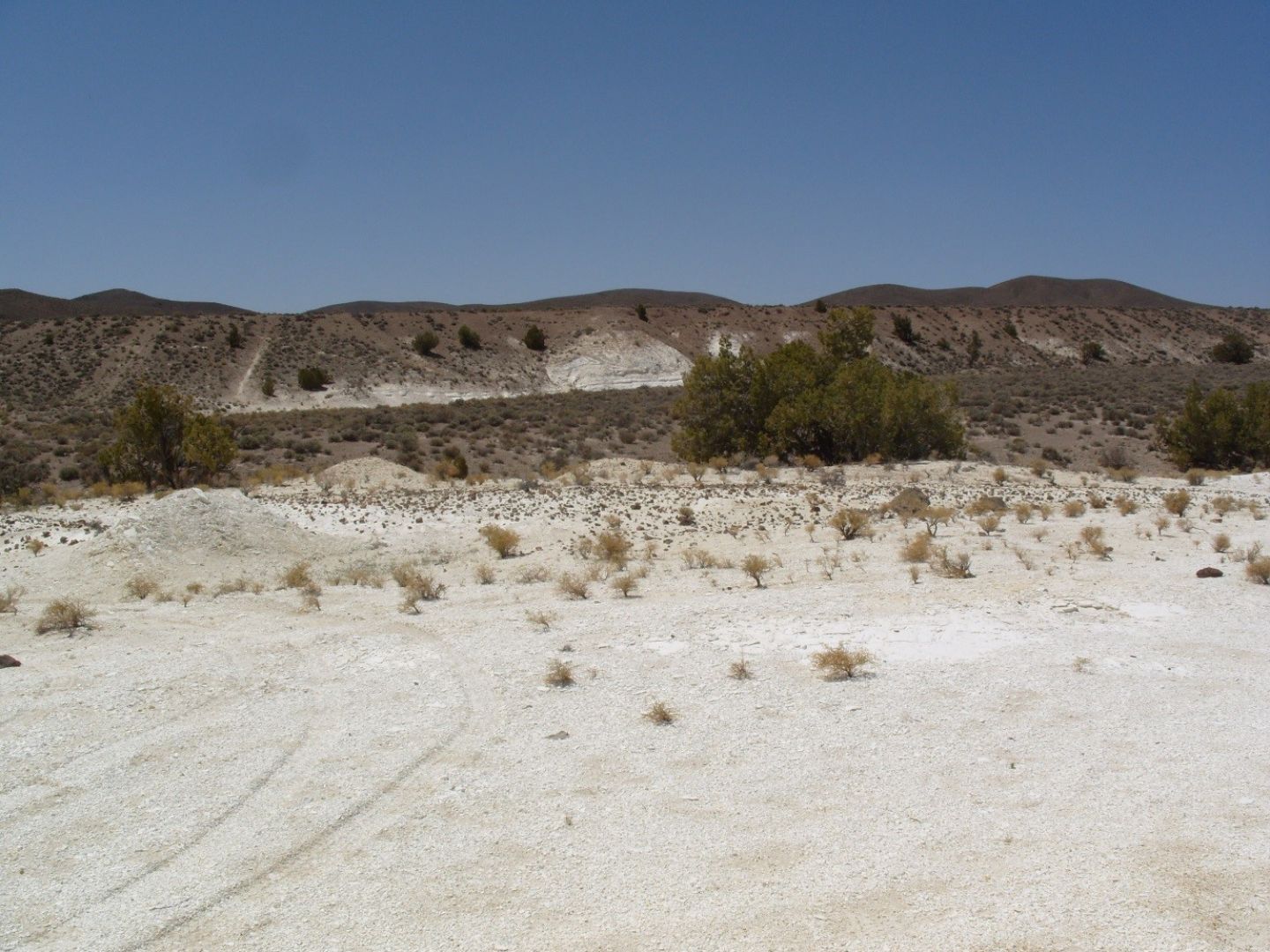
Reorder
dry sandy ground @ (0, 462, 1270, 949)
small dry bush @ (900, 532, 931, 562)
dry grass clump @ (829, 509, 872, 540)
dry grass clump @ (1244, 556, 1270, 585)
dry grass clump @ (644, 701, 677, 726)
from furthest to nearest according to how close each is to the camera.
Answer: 1. dry grass clump @ (829, 509, 872, 540)
2. small dry bush @ (900, 532, 931, 562)
3. dry grass clump @ (1244, 556, 1270, 585)
4. dry grass clump @ (644, 701, 677, 726)
5. dry sandy ground @ (0, 462, 1270, 949)

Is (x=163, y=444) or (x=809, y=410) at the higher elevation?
(x=809, y=410)

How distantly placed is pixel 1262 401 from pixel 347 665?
97.7 feet

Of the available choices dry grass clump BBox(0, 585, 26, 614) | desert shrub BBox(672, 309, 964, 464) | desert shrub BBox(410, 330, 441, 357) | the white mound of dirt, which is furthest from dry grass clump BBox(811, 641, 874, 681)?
desert shrub BBox(410, 330, 441, 357)

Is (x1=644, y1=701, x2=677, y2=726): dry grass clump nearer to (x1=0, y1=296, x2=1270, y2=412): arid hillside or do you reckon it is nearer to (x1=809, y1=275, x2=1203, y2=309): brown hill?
(x1=0, y1=296, x2=1270, y2=412): arid hillside

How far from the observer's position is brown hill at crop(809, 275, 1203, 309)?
166 meters

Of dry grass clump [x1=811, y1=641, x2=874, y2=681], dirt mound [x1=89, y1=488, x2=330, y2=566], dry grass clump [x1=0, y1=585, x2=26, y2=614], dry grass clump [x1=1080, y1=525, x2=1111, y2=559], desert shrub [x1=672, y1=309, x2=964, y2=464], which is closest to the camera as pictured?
dry grass clump [x1=811, y1=641, x2=874, y2=681]

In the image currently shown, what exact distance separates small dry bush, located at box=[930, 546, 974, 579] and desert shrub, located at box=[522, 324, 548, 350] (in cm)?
7223

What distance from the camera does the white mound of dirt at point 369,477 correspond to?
22938 millimetres

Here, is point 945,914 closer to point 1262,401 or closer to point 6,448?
point 1262,401

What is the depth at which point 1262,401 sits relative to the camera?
30.2m

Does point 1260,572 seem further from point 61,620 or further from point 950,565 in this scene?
point 61,620

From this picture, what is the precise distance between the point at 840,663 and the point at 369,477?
1757 centimetres

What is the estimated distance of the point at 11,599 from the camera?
38.9 feet

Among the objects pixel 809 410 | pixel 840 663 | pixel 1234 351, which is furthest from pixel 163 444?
pixel 1234 351
